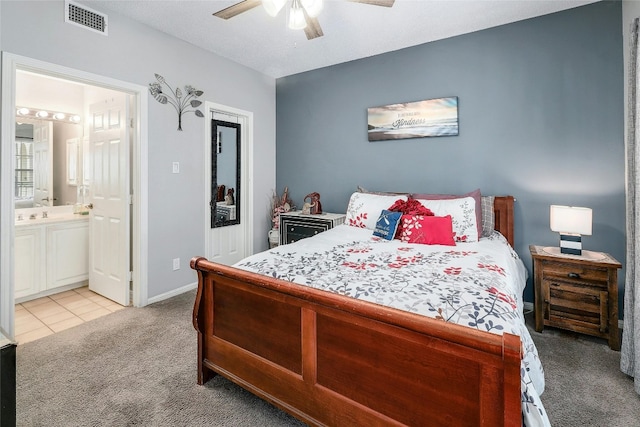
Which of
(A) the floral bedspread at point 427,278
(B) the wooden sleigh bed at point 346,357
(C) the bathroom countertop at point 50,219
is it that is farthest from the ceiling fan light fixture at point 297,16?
(C) the bathroom countertop at point 50,219

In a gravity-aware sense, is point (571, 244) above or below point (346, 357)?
above

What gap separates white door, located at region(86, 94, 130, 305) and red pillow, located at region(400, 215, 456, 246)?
8.64ft

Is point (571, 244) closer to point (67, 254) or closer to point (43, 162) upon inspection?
point (67, 254)

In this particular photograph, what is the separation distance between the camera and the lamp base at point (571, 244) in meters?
2.46

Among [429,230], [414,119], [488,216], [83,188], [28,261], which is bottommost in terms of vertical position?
[28,261]

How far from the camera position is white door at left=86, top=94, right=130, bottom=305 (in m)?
3.04

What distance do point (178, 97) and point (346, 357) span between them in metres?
3.13

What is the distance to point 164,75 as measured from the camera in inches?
124

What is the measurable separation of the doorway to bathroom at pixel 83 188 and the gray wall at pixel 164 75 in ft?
0.37

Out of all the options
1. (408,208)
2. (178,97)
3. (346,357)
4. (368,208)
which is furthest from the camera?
(178,97)

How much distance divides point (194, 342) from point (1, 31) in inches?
101

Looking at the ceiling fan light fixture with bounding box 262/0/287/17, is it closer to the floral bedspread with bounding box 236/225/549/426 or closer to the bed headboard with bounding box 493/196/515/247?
the floral bedspread with bounding box 236/225/549/426

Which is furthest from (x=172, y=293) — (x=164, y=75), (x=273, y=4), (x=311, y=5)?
(x=311, y=5)

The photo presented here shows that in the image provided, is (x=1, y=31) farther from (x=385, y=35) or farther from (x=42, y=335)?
(x=385, y=35)
